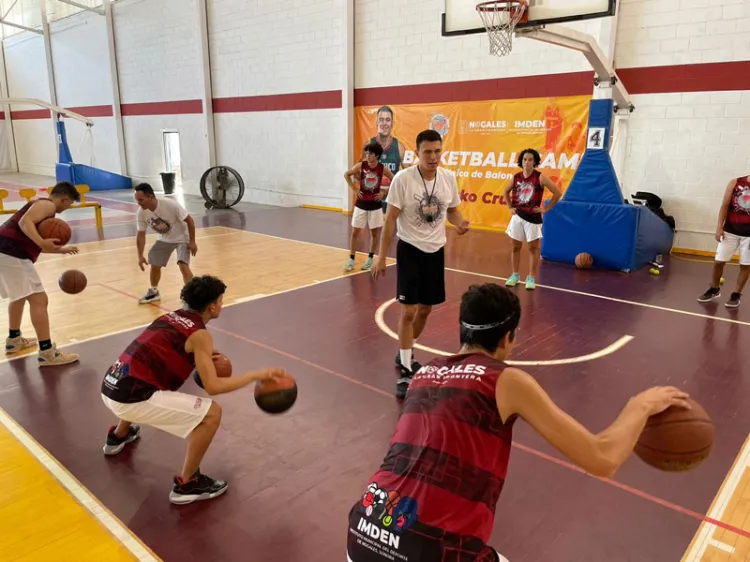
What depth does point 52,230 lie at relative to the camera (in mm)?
5215

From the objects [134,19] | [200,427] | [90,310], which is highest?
[134,19]

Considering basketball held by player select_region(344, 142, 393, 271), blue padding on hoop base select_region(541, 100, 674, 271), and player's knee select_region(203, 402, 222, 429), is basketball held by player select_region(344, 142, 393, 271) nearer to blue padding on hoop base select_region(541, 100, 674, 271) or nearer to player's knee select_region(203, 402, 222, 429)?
blue padding on hoop base select_region(541, 100, 674, 271)

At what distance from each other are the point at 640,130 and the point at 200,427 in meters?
9.97

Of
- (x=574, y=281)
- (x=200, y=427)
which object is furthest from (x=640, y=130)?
(x=200, y=427)

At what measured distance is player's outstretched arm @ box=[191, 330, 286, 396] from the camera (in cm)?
296

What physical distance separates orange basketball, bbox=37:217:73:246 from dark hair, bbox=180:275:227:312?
2615 mm

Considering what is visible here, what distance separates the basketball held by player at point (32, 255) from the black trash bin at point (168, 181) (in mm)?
15055

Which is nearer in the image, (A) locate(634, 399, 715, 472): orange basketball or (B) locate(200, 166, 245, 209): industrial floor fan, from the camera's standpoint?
(A) locate(634, 399, 715, 472): orange basketball

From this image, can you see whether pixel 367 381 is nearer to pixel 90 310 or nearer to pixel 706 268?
pixel 90 310

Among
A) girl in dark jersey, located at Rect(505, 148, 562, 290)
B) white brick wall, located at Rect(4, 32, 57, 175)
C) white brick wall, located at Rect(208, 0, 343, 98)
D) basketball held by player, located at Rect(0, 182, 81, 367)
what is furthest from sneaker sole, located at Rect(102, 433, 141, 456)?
white brick wall, located at Rect(4, 32, 57, 175)

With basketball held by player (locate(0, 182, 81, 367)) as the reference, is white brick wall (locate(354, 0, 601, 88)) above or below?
above

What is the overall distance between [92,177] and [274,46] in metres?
8.95

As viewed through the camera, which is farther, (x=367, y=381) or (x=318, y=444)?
(x=367, y=381)

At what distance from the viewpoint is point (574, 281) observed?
27.4ft
